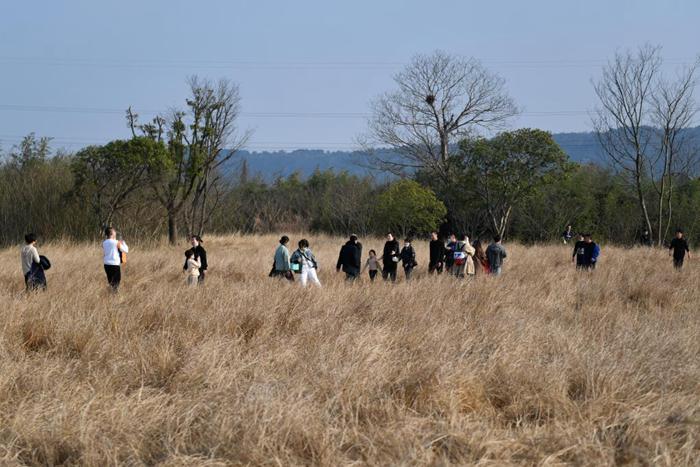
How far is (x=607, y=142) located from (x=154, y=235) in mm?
20479

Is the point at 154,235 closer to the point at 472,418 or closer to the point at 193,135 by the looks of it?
the point at 193,135

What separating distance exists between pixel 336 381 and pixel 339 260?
29.4ft

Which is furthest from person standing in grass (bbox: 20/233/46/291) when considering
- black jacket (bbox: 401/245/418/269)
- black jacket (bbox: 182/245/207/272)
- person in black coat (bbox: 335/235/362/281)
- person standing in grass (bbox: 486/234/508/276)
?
person standing in grass (bbox: 486/234/508/276)

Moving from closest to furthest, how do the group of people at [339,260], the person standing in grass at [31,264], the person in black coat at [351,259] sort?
the person standing in grass at [31,264]
the group of people at [339,260]
the person in black coat at [351,259]

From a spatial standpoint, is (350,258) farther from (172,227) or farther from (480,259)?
(172,227)

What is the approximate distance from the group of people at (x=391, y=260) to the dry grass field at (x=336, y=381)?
11.6 ft

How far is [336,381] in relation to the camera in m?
5.55

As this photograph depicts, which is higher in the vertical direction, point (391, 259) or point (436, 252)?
point (436, 252)

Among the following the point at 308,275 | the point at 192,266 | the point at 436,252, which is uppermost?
the point at 436,252

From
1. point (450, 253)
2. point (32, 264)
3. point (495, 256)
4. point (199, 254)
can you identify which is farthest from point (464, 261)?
point (32, 264)

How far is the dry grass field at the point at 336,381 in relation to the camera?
4.54 meters

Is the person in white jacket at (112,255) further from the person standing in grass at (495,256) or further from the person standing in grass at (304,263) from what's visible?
the person standing in grass at (495,256)

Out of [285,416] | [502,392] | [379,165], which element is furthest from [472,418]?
[379,165]

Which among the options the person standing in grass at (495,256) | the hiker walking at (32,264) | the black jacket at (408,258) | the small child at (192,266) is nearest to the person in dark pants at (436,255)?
the black jacket at (408,258)
